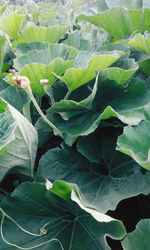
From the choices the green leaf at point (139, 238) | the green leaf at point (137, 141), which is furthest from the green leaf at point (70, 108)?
the green leaf at point (139, 238)

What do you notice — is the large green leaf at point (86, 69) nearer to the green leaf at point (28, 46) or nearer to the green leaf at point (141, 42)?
the green leaf at point (141, 42)

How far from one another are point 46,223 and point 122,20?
1.71ft

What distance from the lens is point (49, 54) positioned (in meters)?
0.92

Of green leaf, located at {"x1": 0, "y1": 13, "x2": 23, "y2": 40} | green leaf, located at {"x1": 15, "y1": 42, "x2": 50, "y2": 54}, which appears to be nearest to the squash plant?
green leaf, located at {"x1": 15, "y1": 42, "x2": 50, "y2": 54}

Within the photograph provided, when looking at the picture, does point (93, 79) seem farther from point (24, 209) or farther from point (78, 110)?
point (24, 209)

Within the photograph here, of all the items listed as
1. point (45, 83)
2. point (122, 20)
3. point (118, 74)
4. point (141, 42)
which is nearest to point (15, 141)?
point (45, 83)

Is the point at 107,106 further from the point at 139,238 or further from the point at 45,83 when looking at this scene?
the point at 139,238

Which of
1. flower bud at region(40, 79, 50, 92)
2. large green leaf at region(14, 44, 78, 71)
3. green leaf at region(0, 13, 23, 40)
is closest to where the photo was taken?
flower bud at region(40, 79, 50, 92)

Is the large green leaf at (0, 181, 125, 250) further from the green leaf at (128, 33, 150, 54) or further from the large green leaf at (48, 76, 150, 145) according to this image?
the green leaf at (128, 33, 150, 54)

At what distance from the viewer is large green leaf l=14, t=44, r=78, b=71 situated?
899 millimetres

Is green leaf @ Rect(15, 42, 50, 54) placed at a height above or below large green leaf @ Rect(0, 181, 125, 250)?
above

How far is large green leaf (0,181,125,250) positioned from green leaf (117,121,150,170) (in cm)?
12

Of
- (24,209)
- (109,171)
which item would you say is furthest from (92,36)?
(24,209)

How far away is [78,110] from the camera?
0.82 m
